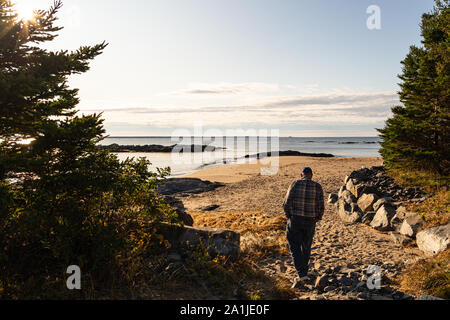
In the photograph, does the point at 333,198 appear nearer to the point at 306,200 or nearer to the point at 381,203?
the point at 381,203

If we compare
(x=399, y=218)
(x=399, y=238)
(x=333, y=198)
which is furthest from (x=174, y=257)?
(x=333, y=198)

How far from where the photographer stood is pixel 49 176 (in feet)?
16.7

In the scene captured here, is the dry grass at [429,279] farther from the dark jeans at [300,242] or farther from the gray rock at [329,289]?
the dark jeans at [300,242]

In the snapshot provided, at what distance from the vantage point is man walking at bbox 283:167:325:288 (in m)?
6.50

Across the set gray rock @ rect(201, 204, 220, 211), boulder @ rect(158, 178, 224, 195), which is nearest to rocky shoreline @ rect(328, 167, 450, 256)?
gray rock @ rect(201, 204, 220, 211)

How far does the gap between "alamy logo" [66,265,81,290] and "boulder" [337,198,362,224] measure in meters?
10.3

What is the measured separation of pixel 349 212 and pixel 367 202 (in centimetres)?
83

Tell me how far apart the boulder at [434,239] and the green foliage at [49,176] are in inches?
288

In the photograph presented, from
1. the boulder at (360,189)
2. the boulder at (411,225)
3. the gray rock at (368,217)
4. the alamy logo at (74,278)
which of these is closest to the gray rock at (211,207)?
the boulder at (360,189)

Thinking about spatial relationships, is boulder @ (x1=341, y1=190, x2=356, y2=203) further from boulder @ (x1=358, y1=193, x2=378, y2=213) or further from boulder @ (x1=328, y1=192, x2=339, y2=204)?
boulder @ (x1=328, y1=192, x2=339, y2=204)

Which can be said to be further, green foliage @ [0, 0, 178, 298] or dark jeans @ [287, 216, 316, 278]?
dark jeans @ [287, 216, 316, 278]

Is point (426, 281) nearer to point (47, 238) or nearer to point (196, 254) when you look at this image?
point (196, 254)

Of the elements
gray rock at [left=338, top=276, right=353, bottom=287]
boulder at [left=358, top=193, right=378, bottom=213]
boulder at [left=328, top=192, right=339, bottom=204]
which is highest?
boulder at [left=358, top=193, right=378, bottom=213]
